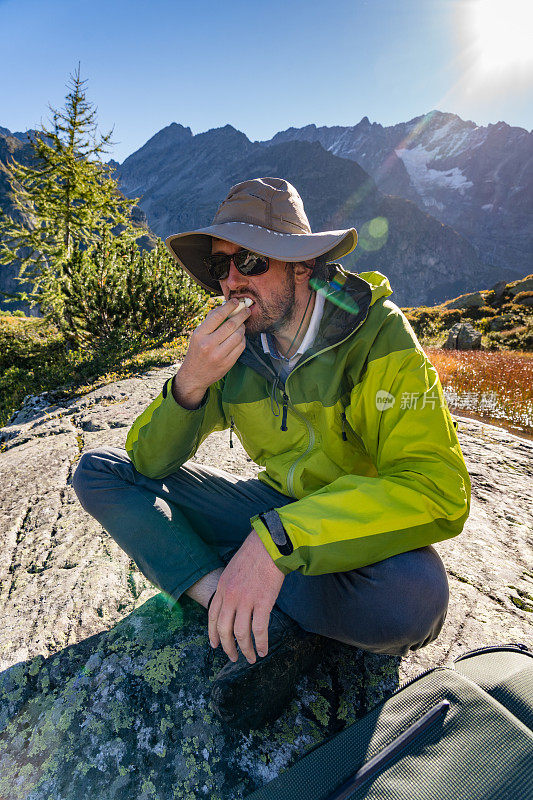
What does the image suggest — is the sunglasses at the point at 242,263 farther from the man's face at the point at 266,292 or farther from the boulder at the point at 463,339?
the boulder at the point at 463,339

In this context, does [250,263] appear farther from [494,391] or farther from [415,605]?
[494,391]

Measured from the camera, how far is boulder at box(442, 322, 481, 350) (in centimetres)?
1747

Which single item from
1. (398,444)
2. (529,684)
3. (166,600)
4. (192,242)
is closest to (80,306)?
(192,242)

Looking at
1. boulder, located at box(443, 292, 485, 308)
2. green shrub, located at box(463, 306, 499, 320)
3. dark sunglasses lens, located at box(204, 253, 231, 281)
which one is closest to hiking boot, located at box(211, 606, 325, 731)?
dark sunglasses lens, located at box(204, 253, 231, 281)

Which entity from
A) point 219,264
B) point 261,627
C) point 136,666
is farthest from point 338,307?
point 136,666

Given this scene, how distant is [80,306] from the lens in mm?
9594

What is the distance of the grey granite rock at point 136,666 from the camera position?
1.29 meters

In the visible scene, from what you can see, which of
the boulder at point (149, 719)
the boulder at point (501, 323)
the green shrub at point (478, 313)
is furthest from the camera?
the green shrub at point (478, 313)

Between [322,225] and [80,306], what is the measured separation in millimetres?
167756

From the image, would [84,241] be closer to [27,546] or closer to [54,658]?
[27,546]

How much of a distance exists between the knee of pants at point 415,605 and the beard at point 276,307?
1334 mm

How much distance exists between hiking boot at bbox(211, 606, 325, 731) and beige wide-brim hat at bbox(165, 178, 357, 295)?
162 cm

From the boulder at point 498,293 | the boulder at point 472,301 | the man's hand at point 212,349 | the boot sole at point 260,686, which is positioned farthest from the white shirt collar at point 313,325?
the boulder at point 498,293

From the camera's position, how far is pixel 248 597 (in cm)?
129
